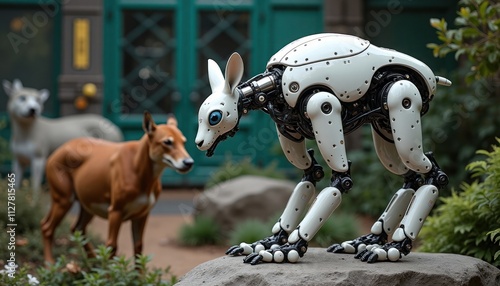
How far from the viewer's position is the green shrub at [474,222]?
442 cm

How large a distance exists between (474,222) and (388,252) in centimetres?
111

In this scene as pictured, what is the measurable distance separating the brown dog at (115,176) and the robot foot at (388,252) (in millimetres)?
1706

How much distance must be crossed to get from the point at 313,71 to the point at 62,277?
230cm

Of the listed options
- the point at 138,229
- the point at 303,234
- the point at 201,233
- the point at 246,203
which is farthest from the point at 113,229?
the point at 246,203

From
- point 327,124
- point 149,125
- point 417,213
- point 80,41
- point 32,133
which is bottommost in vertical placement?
point 32,133

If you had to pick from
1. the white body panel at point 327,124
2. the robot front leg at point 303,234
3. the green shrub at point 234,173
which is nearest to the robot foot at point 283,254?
the robot front leg at point 303,234

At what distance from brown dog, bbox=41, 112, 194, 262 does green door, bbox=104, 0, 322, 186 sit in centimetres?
487

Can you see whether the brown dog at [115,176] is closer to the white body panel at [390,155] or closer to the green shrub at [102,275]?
the green shrub at [102,275]

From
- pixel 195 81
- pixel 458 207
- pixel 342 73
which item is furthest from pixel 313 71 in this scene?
pixel 195 81

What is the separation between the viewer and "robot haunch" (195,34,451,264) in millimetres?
3705

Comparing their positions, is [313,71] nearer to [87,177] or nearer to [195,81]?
[87,177]

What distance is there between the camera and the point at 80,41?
10633 millimetres

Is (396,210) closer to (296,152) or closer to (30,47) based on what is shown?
(296,152)

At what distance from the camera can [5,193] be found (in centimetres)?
740
